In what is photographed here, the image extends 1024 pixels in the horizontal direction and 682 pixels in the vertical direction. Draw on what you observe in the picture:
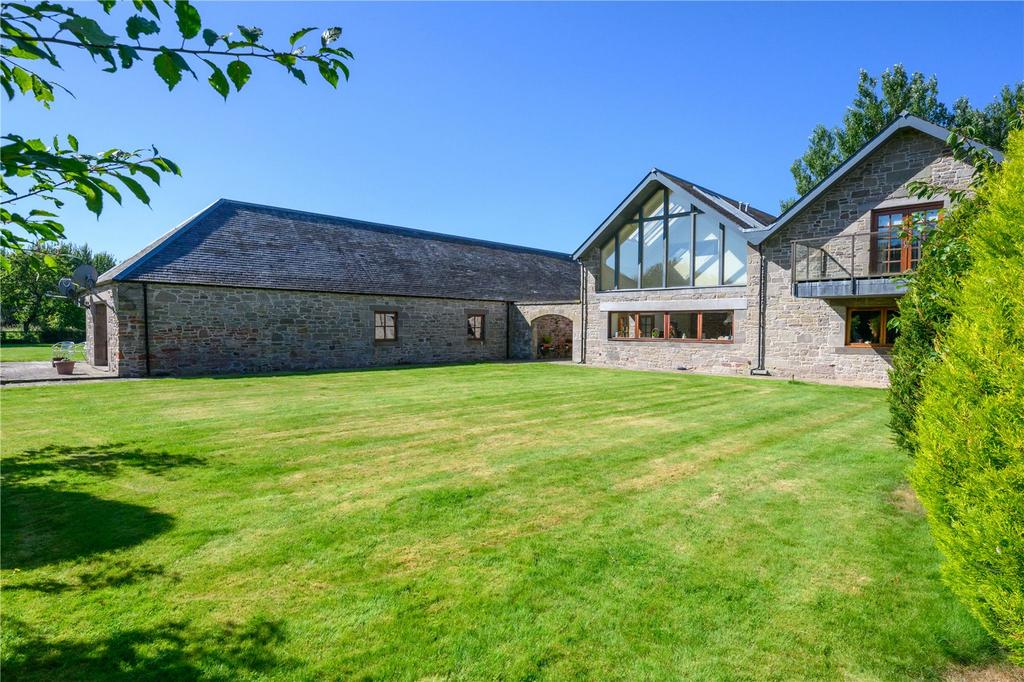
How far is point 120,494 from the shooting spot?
5.00m

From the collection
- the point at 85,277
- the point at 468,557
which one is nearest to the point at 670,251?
the point at 468,557

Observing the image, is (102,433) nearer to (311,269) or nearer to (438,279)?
(311,269)

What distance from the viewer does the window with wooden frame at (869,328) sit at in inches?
575

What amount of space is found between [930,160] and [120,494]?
738 inches

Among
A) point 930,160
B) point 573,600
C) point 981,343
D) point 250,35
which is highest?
Answer: point 930,160

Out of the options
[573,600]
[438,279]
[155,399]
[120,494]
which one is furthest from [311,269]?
[573,600]

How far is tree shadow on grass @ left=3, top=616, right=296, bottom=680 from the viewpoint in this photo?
2.54 metres

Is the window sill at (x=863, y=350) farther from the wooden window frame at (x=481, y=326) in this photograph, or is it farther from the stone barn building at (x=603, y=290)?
the wooden window frame at (x=481, y=326)

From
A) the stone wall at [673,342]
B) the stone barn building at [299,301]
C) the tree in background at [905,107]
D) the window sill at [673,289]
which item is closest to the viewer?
the stone barn building at [299,301]

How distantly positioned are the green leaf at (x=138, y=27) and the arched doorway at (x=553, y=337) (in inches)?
927

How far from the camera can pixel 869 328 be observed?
49.1 feet

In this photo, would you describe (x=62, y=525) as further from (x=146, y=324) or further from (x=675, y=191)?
(x=675, y=191)

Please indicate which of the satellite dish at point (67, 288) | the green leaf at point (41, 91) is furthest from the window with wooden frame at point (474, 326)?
the green leaf at point (41, 91)

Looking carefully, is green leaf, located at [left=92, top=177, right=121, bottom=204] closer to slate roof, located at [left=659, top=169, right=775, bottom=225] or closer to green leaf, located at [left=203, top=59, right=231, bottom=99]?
green leaf, located at [left=203, top=59, right=231, bottom=99]
